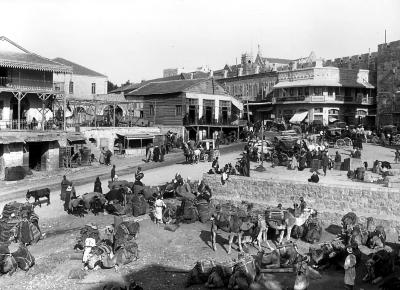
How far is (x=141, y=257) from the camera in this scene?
1600 centimetres

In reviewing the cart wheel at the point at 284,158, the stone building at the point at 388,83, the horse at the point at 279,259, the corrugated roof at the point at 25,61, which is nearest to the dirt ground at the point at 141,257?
the horse at the point at 279,259

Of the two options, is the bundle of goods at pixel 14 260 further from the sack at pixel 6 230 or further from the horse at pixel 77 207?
the horse at pixel 77 207

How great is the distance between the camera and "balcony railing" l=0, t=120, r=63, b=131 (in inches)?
1244

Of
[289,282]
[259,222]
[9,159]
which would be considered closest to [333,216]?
[259,222]

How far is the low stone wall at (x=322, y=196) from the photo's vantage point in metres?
18.6

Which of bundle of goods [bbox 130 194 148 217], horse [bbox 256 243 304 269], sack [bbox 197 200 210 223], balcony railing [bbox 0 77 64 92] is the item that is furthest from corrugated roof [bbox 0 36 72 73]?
horse [bbox 256 243 304 269]

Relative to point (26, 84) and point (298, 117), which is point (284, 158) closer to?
point (26, 84)

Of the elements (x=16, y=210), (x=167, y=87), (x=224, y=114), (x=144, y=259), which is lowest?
(x=144, y=259)

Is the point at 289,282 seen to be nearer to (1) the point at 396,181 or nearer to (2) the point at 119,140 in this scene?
(1) the point at 396,181

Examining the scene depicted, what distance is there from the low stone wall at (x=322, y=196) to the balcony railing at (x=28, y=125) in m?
15.7

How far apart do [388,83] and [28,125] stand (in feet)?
110

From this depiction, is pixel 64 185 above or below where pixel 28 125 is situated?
below

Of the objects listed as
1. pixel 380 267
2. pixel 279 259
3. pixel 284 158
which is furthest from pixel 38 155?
pixel 380 267

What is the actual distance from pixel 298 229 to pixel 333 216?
242 cm
